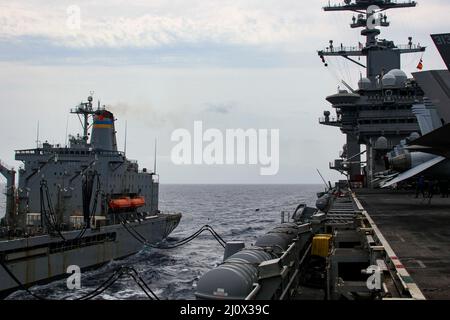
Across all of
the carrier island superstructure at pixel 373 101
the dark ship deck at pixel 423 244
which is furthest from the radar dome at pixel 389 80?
the dark ship deck at pixel 423 244

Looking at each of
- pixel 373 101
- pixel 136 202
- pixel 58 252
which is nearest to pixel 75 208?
pixel 136 202

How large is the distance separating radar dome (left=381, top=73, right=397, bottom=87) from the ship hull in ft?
124

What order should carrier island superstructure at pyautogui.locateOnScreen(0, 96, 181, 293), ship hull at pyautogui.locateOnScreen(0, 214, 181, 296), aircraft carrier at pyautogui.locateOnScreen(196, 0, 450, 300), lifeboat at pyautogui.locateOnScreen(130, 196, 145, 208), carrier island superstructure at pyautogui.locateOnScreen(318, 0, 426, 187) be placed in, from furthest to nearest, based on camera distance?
carrier island superstructure at pyautogui.locateOnScreen(318, 0, 426, 187) → lifeboat at pyautogui.locateOnScreen(130, 196, 145, 208) → carrier island superstructure at pyautogui.locateOnScreen(0, 96, 181, 293) → ship hull at pyautogui.locateOnScreen(0, 214, 181, 296) → aircraft carrier at pyautogui.locateOnScreen(196, 0, 450, 300)

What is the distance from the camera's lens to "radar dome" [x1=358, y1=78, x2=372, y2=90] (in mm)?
60753

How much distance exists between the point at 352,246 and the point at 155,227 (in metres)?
28.3

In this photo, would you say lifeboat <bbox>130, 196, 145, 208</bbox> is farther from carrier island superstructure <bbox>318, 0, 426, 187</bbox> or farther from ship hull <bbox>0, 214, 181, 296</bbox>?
carrier island superstructure <bbox>318, 0, 426, 187</bbox>

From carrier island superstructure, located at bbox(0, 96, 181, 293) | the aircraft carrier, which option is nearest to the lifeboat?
carrier island superstructure, located at bbox(0, 96, 181, 293)

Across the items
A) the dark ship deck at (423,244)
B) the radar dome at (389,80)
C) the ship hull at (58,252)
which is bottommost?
the ship hull at (58,252)

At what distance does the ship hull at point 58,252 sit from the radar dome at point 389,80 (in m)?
37.9

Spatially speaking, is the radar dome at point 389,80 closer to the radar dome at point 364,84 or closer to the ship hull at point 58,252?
the radar dome at point 364,84

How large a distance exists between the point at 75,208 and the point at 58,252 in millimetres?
7035

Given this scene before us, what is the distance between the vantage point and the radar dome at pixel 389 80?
57.8 metres

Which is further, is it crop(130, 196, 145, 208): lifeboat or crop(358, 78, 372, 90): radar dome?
crop(358, 78, 372, 90): radar dome
